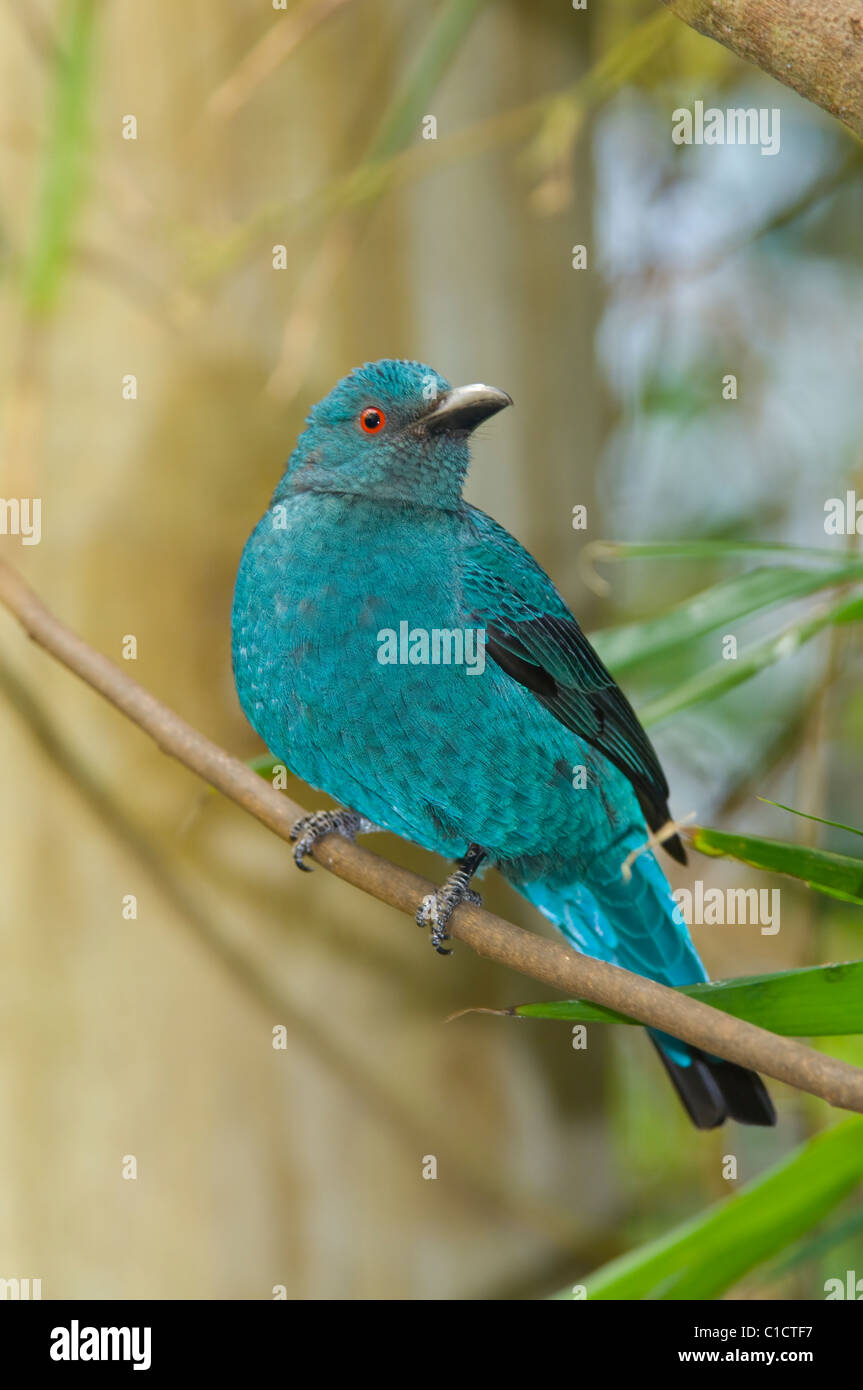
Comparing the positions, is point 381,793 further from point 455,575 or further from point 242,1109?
point 242,1109

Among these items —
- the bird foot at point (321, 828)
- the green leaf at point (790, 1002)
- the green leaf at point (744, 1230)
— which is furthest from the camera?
the bird foot at point (321, 828)

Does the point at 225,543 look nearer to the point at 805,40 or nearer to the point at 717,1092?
the point at 717,1092

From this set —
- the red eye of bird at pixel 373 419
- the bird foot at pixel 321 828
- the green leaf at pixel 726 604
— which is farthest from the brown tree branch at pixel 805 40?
the bird foot at pixel 321 828

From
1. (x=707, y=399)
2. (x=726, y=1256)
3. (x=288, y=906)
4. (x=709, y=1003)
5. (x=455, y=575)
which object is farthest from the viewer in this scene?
(x=707, y=399)

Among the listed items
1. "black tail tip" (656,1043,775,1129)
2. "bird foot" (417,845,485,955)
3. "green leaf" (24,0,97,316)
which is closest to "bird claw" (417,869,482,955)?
"bird foot" (417,845,485,955)

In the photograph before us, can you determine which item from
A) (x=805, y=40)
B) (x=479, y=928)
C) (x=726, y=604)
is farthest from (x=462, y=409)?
(x=479, y=928)

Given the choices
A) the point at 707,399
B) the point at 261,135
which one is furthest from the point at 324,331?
the point at 707,399

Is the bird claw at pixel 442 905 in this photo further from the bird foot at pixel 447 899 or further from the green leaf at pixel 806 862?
the green leaf at pixel 806 862
